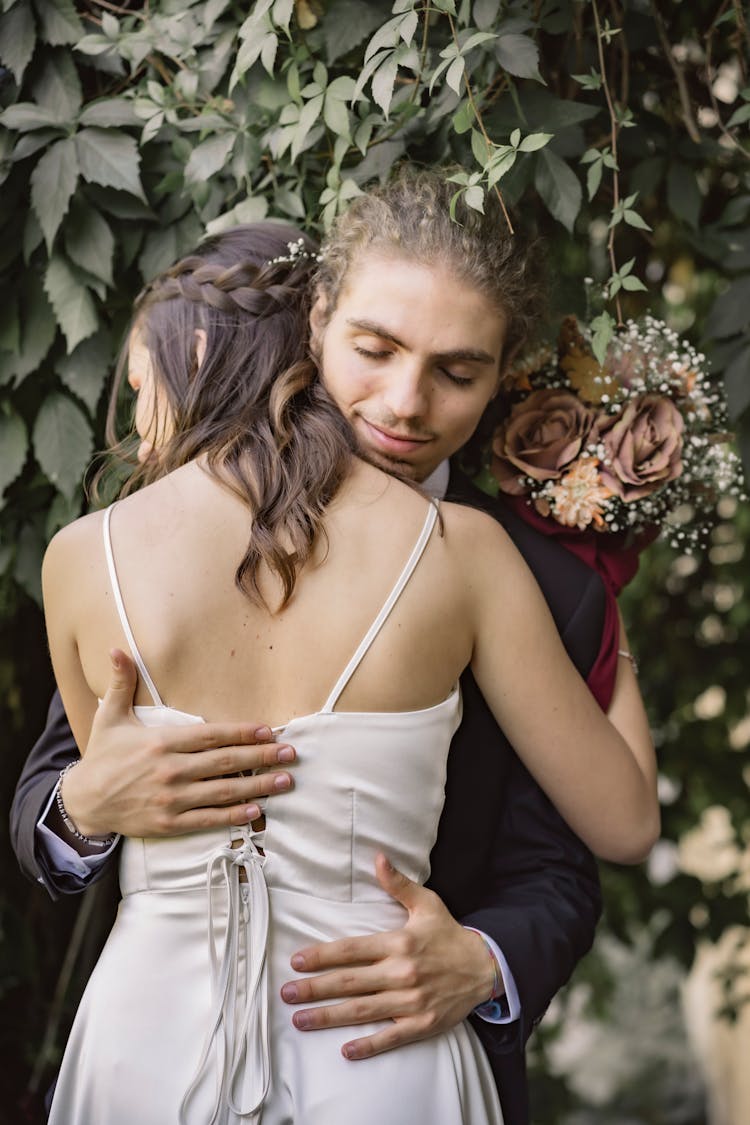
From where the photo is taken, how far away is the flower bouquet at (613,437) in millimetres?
2090

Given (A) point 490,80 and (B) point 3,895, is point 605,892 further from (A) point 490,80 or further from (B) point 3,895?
(A) point 490,80

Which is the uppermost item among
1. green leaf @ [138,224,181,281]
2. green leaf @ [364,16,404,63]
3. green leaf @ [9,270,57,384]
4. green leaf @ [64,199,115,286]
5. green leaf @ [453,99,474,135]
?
green leaf @ [364,16,404,63]

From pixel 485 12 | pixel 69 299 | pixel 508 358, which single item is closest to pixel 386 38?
pixel 485 12

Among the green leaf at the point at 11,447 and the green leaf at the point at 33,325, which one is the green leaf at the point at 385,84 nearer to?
the green leaf at the point at 33,325

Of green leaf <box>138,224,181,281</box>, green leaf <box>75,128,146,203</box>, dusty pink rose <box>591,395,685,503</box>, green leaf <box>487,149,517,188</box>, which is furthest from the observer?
green leaf <box>138,224,181,281</box>

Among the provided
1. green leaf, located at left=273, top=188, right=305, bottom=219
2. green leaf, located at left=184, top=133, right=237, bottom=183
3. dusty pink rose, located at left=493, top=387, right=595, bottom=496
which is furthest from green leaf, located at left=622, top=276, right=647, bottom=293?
green leaf, located at left=184, top=133, right=237, bottom=183

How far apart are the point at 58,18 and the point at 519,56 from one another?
942 millimetres

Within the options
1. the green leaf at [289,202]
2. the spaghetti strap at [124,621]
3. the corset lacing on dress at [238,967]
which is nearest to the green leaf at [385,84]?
the green leaf at [289,202]

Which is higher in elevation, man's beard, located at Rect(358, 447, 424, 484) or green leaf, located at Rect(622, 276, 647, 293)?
green leaf, located at Rect(622, 276, 647, 293)

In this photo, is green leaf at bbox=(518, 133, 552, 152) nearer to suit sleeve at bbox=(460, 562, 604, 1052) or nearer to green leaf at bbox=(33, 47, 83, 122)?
suit sleeve at bbox=(460, 562, 604, 1052)

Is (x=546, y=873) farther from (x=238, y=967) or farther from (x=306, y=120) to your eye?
(x=306, y=120)

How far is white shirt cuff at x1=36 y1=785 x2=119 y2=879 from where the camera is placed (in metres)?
1.88

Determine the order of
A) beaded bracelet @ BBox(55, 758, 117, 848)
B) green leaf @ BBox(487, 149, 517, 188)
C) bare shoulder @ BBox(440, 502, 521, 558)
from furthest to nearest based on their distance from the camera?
1. beaded bracelet @ BBox(55, 758, 117, 848)
2. green leaf @ BBox(487, 149, 517, 188)
3. bare shoulder @ BBox(440, 502, 521, 558)

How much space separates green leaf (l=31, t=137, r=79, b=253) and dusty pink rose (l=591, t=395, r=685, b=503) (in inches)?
41.5
